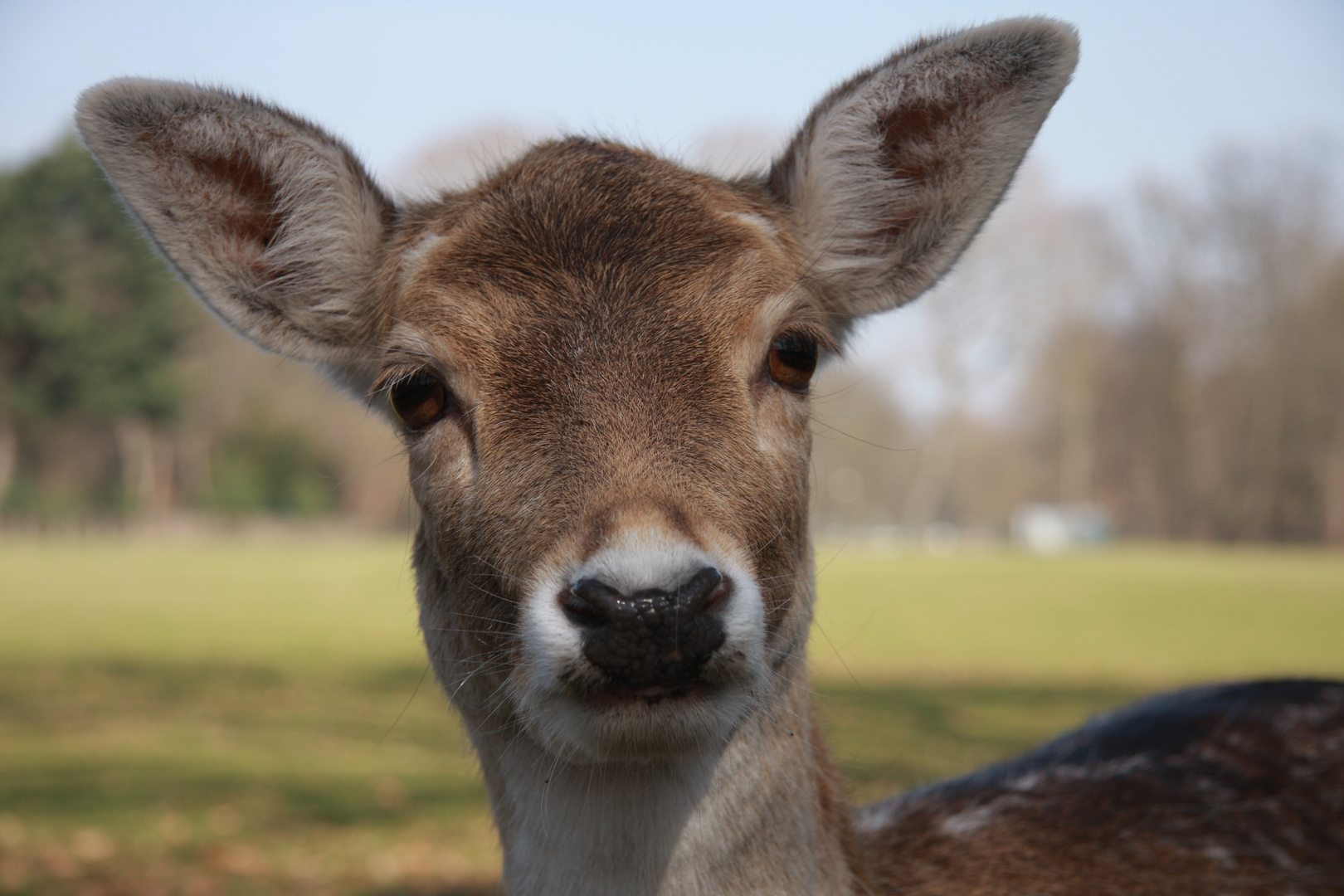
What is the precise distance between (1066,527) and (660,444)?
2831 inches

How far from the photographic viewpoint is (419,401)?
2.98 metres

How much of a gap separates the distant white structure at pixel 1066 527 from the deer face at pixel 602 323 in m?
66.2

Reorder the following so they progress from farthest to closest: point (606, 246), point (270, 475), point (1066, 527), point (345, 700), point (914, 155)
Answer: point (270, 475), point (1066, 527), point (345, 700), point (914, 155), point (606, 246)

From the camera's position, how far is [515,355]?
278cm

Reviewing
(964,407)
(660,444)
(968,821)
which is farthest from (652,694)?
(964,407)

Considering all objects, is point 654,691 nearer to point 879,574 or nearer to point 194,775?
point 194,775

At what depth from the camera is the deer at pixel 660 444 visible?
240 cm

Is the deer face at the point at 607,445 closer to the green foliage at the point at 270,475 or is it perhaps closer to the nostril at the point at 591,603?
the nostril at the point at 591,603

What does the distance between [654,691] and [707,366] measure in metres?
0.86

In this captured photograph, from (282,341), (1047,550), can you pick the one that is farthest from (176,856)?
(1047,550)

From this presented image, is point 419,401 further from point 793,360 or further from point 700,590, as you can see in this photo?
point 700,590

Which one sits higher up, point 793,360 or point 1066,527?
point 793,360

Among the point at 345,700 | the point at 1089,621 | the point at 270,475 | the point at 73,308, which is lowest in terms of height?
the point at 270,475

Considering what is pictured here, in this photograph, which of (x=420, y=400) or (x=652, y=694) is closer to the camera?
(x=652, y=694)
